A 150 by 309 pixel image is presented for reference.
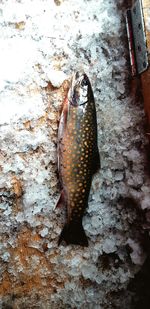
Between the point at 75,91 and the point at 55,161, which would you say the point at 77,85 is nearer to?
the point at 75,91

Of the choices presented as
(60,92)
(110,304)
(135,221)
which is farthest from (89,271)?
(60,92)

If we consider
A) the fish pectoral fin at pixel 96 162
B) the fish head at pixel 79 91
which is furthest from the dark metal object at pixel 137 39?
the fish pectoral fin at pixel 96 162

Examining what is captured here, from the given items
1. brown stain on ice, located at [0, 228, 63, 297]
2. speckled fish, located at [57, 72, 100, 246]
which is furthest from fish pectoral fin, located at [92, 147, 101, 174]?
brown stain on ice, located at [0, 228, 63, 297]

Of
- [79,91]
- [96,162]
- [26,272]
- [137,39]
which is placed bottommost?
[26,272]

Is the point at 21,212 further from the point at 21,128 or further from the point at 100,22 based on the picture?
the point at 100,22

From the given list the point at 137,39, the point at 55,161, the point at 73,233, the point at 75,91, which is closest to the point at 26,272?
the point at 73,233

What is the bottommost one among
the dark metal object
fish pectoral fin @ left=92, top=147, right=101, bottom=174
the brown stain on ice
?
the brown stain on ice

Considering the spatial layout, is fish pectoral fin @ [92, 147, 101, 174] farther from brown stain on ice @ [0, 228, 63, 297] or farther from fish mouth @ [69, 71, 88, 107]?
brown stain on ice @ [0, 228, 63, 297]
